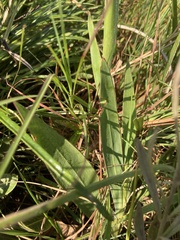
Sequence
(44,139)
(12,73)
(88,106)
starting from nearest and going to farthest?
1. (44,139)
2. (88,106)
3. (12,73)

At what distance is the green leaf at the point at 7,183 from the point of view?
0.84 meters

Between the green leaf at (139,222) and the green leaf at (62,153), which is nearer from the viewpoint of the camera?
the green leaf at (139,222)

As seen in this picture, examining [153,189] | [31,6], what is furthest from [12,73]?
[153,189]

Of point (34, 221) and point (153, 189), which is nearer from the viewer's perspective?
point (153, 189)

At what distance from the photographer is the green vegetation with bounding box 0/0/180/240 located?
76 cm

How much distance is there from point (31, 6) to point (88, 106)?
40cm

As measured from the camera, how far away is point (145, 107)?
37.1 inches

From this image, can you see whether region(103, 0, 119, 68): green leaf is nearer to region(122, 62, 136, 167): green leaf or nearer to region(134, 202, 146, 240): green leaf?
region(122, 62, 136, 167): green leaf

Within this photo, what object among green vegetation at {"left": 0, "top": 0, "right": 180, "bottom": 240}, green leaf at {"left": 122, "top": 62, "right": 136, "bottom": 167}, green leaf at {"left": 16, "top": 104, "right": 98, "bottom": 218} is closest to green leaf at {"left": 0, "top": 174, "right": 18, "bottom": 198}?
green vegetation at {"left": 0, "top": 0, "right": 180, "bottom": 240}

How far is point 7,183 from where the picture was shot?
85 cm

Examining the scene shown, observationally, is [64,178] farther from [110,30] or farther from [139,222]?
[110,30]

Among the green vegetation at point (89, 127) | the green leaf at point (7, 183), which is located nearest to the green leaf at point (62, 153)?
the green vegetation at point (89, 127)

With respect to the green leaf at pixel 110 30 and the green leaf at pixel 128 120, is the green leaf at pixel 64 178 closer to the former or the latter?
the green leaf at pixel 128 120

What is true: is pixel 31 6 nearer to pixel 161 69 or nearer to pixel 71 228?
pixel 161 69
